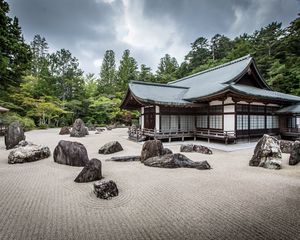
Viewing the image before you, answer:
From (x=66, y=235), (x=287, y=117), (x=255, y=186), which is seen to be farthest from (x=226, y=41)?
(x=66, y=235)

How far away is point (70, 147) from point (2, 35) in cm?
1349

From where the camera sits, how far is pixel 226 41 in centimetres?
4512

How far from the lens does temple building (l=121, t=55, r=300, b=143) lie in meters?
13.1

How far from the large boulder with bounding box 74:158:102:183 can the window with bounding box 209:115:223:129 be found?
35.7ft

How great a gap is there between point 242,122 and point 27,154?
1376 cm

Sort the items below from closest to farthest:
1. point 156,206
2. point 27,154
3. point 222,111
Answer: point 156,206 → point 27,154 → point 222,111

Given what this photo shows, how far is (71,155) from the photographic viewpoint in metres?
7.34

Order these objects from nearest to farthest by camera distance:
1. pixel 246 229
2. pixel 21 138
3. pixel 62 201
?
pixel 246 229 < pixel 62 201 < pixel 21 138

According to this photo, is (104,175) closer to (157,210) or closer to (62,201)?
(62,201)

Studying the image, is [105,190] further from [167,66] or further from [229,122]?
[167,66]

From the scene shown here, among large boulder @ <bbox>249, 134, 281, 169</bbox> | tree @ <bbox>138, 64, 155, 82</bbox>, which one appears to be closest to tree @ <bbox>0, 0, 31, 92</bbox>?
large boulder @ <bbox>249, 134, 281, 169</bbox>

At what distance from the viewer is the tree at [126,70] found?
4012cm

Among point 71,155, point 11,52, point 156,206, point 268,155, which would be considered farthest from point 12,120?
point 268,155

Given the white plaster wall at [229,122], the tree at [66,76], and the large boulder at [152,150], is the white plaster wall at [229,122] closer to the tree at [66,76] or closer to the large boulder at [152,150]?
the large boulder at [152,150]
